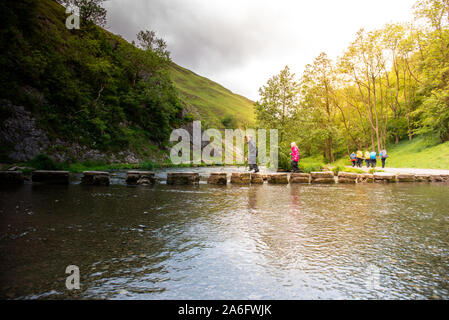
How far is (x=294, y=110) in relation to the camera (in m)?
21.8

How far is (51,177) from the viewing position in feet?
41.0

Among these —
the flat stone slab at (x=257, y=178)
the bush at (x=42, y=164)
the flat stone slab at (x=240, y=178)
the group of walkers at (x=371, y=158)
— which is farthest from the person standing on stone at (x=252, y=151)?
the group of walkers at (x=371, y=158)

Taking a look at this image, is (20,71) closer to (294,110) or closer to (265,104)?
(265,104)

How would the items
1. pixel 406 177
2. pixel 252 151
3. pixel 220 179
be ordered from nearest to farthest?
pixel 220 179
pixel 406 177
pixel 252 151

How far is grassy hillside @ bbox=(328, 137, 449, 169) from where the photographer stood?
23.4 metres

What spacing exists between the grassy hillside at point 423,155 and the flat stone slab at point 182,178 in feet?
76.0

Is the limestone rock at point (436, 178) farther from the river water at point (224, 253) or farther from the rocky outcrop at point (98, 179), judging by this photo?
the rocky outcrop at point (98, 179)

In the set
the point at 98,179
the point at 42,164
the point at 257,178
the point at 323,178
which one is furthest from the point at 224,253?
the point at 42,164

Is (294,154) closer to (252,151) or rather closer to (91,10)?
(252,151)

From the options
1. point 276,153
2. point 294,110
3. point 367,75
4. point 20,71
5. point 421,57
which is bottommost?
point 276,153

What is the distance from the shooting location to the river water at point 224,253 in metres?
2.58

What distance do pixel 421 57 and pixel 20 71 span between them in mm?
47230

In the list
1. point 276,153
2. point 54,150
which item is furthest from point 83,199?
point 54,150

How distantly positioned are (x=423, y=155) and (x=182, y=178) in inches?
1087
